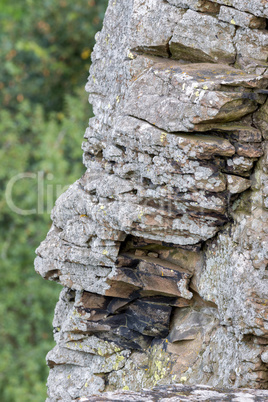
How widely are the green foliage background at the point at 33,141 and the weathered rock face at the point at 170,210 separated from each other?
853 centimetres

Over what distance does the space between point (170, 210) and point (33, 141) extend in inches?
505

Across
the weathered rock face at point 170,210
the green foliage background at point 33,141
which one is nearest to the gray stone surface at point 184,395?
the weathered rock face at point 170,210

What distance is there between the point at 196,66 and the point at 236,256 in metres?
1.91

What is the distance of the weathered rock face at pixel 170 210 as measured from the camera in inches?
215

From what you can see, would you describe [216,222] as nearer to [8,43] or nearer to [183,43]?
[183,43]

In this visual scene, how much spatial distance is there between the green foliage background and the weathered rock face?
8526mm

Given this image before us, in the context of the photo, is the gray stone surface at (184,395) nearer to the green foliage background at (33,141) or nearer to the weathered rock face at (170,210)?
the weathered rock face at (170,210)

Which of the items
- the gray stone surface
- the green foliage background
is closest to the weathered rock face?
the gray stone surface

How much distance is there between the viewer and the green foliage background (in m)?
16.2

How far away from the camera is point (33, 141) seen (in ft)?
59.3

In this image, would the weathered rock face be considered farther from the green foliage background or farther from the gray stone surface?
the green foliage background

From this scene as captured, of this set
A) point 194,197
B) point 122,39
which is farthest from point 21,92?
point 194,197

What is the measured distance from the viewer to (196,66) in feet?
18.9

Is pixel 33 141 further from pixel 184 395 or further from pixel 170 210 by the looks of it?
pixel 184 395
